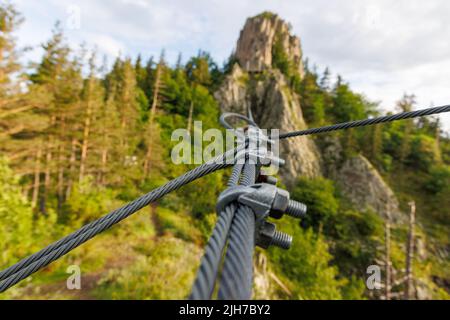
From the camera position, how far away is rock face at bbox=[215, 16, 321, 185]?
2822cm

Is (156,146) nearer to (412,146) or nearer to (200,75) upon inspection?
(200,75)

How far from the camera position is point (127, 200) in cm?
1452

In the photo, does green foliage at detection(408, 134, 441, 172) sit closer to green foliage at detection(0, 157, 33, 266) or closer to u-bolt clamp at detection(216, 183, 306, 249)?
u-bolt clamp at detection(216, 183, 306, 249)

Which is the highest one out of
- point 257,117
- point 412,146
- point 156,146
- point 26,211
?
point 257,117

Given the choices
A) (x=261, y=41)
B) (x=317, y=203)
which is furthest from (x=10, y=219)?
(x=261, y=41)

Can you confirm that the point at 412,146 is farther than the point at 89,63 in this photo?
Yes

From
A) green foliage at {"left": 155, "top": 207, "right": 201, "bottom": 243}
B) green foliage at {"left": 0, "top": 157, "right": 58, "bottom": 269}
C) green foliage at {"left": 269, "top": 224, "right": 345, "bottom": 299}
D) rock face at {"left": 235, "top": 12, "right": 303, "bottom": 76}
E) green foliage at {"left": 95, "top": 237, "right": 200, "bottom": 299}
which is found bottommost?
green foliage at {"left": 269, "top": 224, "right": 345, "bottom": 299}

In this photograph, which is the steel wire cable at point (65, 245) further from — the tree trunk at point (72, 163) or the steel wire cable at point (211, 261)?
the tree trunk at point (72, 163)

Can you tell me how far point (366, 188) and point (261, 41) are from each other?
3040 centimetres

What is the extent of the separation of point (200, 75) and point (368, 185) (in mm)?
27691

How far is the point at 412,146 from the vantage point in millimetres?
32438

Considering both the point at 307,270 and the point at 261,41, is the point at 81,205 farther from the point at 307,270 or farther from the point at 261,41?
the point at 261,41

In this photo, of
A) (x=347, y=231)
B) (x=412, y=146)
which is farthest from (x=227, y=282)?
(x=412, y=146)

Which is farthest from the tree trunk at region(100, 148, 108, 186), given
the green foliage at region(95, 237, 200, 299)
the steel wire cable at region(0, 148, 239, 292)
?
the steel wire cable at region(0, 148, 239, 292)
